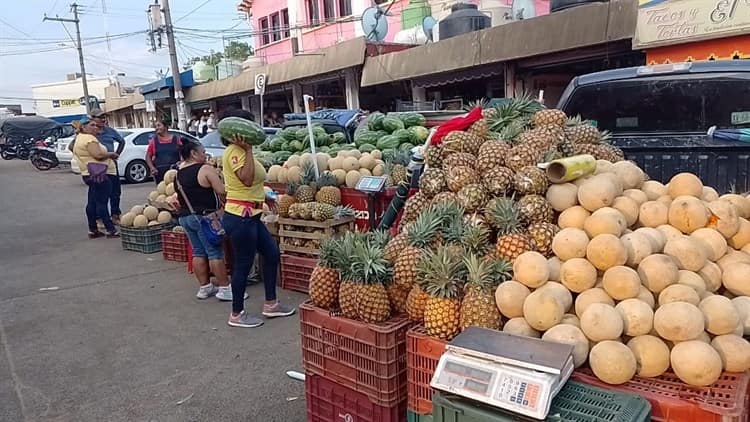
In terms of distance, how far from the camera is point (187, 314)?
18.0 feet

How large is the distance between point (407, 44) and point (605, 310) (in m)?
13.7

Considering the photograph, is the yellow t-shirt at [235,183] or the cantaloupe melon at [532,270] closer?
the cantaloupe melon at [532,270]

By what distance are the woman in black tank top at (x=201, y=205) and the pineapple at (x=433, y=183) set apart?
257 cm

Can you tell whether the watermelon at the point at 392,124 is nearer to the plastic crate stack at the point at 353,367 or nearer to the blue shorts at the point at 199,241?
the blue shorts at the point at 199,241

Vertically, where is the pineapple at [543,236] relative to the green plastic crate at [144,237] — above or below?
above

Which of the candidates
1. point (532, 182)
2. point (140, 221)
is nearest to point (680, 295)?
point (532, 182)

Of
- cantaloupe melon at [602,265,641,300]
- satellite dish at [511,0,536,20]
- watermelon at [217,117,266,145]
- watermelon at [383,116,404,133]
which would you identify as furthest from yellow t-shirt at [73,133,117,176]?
satellite dish at [511,0,536,20]

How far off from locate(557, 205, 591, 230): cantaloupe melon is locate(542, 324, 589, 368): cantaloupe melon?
1.88 feet

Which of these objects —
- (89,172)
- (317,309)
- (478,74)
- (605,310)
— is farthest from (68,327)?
(478,74)

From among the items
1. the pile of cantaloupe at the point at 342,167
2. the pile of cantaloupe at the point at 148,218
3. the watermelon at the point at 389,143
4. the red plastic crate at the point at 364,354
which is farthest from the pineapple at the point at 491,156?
the pile of cantaloupe at the point at 148,218

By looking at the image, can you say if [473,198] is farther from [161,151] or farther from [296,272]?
[161,151]

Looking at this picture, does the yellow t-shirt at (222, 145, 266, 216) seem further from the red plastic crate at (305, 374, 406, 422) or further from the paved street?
the red plastic crate at (305, 374, 406, 422)

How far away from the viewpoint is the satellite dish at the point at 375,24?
1627 centimetres

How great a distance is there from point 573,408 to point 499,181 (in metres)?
1.34
